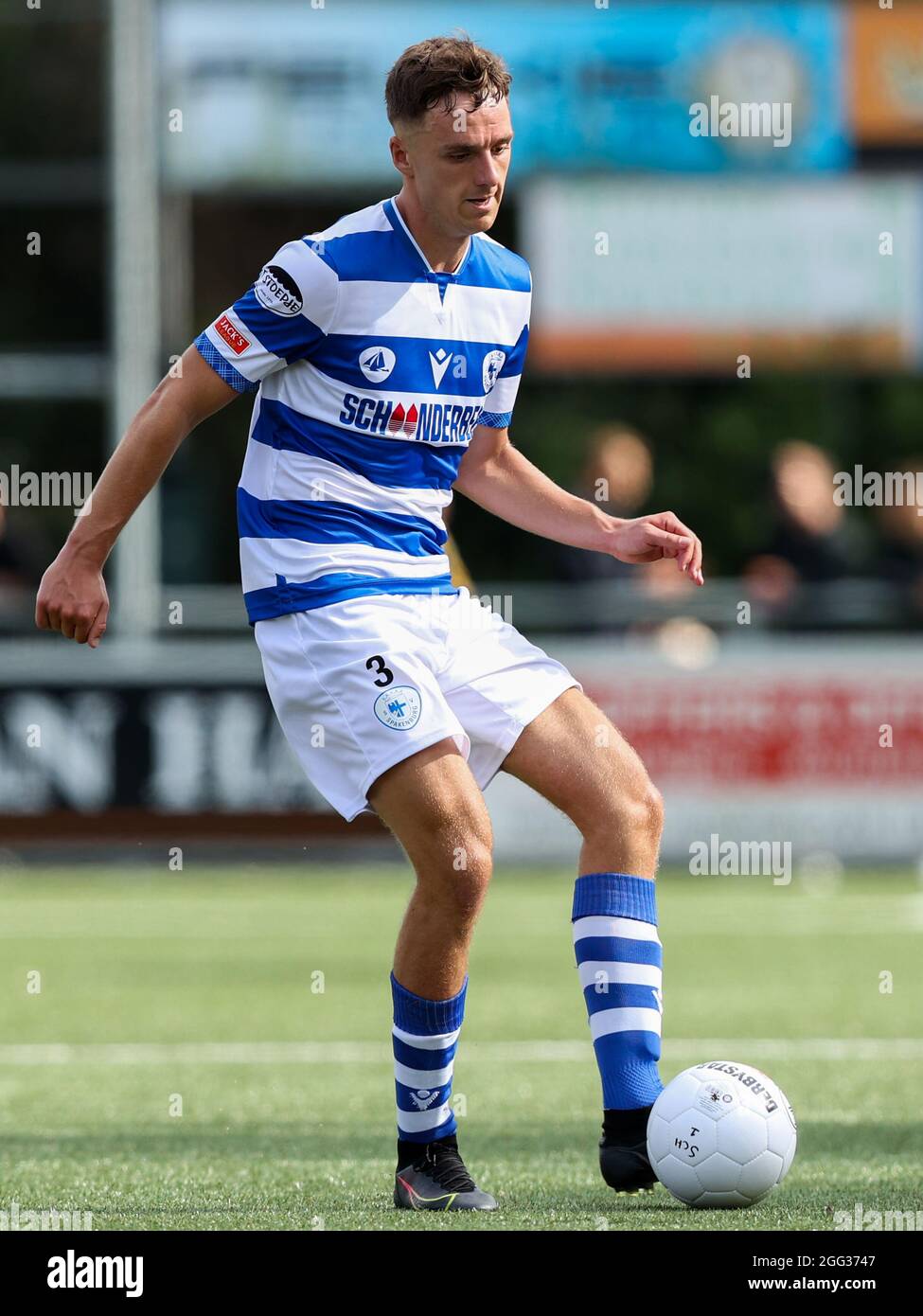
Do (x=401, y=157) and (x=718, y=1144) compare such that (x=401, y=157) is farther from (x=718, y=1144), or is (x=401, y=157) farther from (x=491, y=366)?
(x=718, y=1144)

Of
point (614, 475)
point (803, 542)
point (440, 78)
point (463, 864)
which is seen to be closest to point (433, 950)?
point (463, 864)

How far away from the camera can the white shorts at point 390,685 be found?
4930 millimetres

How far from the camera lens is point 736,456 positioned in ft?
81.3

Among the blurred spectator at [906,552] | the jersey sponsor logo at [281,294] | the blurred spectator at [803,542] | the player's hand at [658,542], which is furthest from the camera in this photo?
the blurred spectator at [906,552]

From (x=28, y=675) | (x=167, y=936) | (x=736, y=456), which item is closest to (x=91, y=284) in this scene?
(x=736, y=456)

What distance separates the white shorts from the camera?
16.2 feet

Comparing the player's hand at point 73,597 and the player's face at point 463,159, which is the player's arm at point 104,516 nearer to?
the player's hand at point 73,597

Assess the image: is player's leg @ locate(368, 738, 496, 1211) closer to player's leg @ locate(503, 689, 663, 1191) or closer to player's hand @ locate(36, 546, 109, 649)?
player's leg @ locate(503, 689, 663, 1191)

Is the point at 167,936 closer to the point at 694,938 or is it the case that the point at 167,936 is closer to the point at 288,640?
the point at 694,938

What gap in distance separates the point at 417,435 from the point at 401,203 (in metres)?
0.49

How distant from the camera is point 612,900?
5.18m

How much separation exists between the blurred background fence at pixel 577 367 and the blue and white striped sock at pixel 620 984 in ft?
27.3

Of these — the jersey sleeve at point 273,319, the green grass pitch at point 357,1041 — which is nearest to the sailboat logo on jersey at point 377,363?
the jersey sleeve at point 273,319

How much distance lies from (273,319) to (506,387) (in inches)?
27.9
